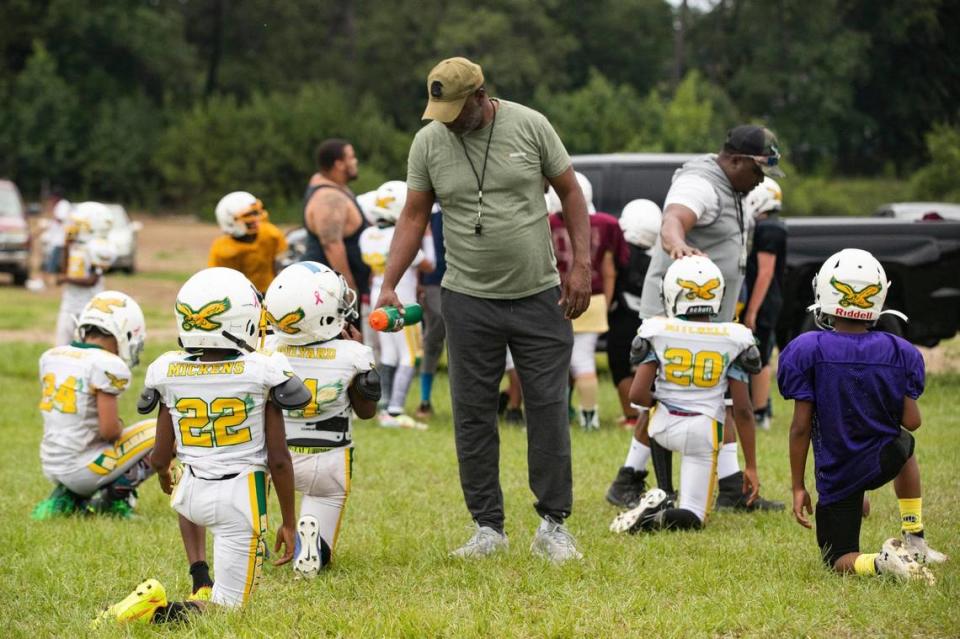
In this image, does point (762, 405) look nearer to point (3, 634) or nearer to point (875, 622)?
point (875, 622)

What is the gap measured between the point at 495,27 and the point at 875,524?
5497 cm

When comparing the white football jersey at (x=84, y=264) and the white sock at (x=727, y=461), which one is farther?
the white football jersey at (x=84, y=264)

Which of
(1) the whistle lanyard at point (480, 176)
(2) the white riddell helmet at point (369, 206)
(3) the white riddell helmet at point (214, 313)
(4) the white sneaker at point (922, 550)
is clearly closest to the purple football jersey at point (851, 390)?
(4) the white sneaker at point (922, 550)

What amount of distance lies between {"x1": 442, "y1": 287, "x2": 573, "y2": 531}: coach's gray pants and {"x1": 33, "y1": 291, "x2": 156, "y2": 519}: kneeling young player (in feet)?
6.65

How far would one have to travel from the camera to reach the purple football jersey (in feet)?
18.5

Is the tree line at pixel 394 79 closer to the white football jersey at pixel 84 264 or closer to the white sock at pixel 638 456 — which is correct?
the white football jersey at pixel 84 264

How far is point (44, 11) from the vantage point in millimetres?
58750

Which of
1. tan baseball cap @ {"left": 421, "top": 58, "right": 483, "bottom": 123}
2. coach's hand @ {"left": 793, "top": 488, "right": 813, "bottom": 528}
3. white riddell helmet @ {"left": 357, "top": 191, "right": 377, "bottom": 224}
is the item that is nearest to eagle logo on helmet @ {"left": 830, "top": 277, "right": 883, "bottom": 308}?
coach's hand @ {"left": 793, "top": 488, "right": 813, "bottom": 528}

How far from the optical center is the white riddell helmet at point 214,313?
17.2 feet

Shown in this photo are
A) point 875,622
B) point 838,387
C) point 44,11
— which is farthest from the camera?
point 44,11

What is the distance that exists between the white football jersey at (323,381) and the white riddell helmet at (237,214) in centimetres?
416

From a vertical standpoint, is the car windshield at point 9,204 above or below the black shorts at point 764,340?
below

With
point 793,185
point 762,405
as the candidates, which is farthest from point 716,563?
point 793,185

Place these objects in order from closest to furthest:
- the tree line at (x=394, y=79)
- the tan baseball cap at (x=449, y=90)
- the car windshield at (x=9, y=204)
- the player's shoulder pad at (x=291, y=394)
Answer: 1. the player's shoulder pad at (x=291, y=394)
2. the tan baseball cap at (x=449, y=90)
3. the car windshield at (x=9, y=204)
4. the tree line at (x=394, y=79)
